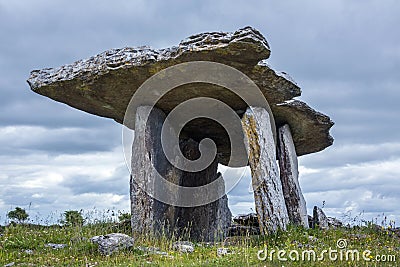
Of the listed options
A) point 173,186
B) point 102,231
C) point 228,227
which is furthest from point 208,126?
point 102,231

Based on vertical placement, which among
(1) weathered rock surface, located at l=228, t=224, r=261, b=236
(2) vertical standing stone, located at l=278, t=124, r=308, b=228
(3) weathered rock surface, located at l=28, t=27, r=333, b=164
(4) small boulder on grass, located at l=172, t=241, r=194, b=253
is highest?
(3) weathered rock surface, located at l=28, t=27, r=333, b=164

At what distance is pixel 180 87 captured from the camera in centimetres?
1399

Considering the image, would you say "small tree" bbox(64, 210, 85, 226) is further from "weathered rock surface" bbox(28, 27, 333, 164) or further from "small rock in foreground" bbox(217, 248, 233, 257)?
"small rock in foreground" bbox(217, 248, 233, 257)

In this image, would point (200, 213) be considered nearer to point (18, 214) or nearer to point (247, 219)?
point (247, 219)

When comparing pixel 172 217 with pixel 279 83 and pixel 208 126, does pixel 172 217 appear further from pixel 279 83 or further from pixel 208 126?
pixel 279 83

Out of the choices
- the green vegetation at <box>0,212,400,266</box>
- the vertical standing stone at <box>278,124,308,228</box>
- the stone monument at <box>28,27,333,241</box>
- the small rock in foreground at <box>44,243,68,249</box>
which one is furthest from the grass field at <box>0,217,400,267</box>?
the vertical standing stone at <box>278,124,308,228</box>

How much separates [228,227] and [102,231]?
495cm

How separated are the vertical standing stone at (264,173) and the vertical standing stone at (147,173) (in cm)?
266

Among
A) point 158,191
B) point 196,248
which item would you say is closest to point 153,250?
point 196,248

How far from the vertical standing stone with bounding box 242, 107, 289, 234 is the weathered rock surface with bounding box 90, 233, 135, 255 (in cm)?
388

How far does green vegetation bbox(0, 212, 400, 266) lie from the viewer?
32.6 feet

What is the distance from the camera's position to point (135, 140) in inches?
585

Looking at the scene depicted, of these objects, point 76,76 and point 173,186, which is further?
point 173,186

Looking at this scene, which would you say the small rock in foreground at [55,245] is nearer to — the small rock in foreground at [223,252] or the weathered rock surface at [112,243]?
the weathered rock surface at [112,243]
